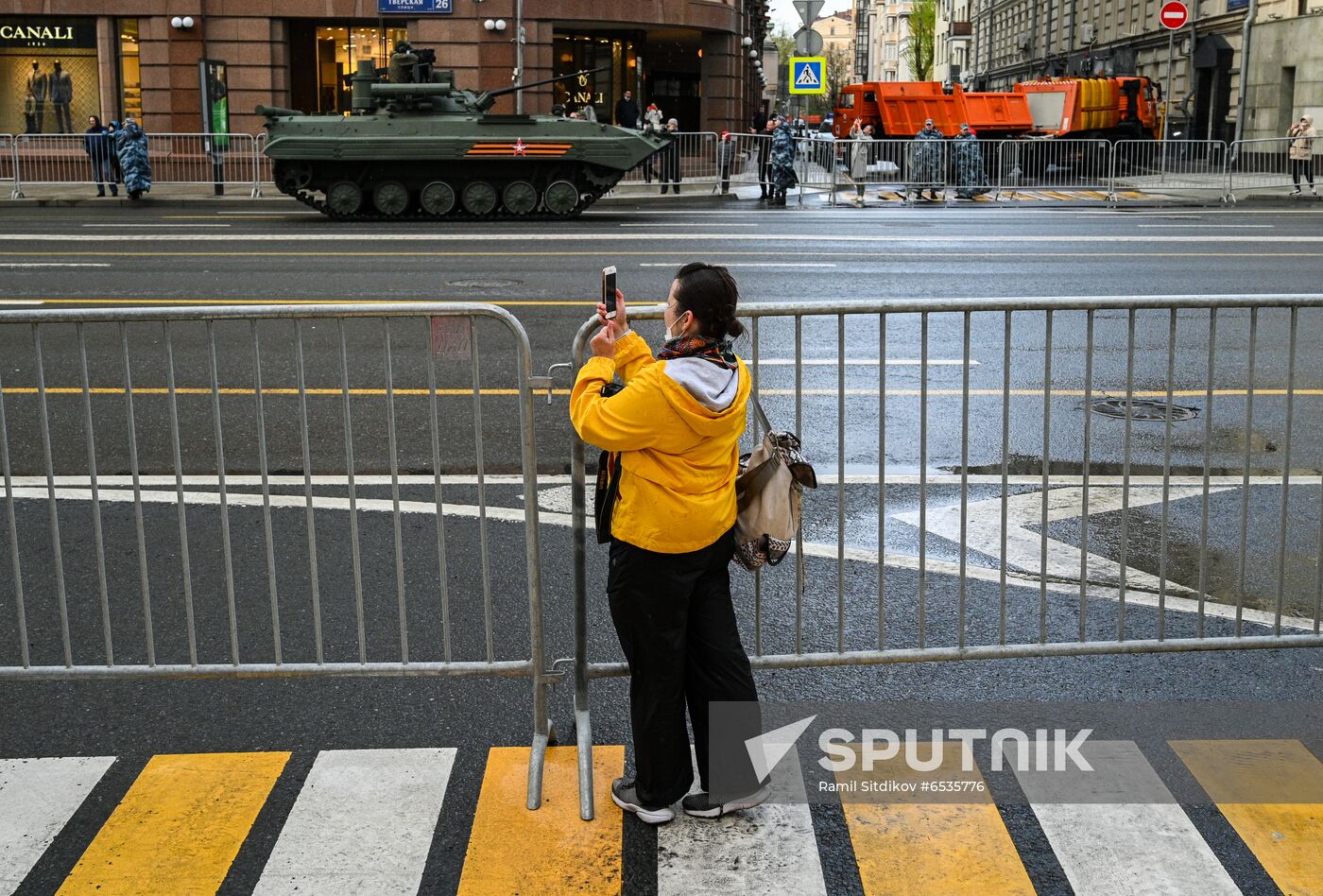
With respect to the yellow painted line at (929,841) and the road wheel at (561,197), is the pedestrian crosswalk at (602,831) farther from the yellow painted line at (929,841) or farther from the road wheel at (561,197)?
the road wheel at (561,197)

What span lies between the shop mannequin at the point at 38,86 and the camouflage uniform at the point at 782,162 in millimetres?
17749

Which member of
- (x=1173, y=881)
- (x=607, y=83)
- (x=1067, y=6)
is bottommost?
(x=1173, y=881)

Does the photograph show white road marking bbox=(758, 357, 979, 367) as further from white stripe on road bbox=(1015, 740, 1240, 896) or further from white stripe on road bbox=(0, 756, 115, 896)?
white stripe on road bbox=(0, 756, 115, 896)

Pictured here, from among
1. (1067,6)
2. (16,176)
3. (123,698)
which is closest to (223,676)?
(123,698)

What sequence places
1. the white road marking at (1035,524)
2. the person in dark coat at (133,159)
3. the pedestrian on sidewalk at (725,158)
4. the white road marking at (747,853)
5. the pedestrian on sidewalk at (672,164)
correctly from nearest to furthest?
the white road marking at (747,853) → the white road marking at (1035,524) → the person in dark coat at (133,159) → the pedestrian on sidewalk at (672,164) → the pedestrian on sidewalk at (725,158)

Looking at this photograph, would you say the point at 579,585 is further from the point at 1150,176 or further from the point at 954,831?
the point at 1150,176

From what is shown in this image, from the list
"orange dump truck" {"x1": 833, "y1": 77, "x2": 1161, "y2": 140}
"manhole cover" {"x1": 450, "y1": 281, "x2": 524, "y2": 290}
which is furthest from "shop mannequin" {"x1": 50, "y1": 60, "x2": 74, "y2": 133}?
"manhole cover" {"x1": 450, "y1": 281, "x2": 524, "y2": 290}

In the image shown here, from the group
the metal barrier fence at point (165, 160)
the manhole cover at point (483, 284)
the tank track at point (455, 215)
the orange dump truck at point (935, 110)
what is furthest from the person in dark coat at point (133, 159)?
the orange dump truck at point (935, 110)

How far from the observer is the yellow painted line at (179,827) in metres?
3.76

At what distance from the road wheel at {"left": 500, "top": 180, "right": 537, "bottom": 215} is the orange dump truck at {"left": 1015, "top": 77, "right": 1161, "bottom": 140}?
22.0 m

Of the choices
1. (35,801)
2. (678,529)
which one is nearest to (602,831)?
(678,529)

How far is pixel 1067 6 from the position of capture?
62875 millimetres

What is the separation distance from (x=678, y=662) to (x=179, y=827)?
4.69ft

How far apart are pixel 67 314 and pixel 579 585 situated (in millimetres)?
1863
